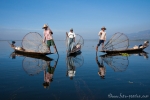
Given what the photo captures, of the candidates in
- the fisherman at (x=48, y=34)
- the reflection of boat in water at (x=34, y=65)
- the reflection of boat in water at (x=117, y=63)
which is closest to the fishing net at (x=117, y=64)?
the reflection of boat in water at (x=117, y=63)

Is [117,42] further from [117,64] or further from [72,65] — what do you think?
[72,65]

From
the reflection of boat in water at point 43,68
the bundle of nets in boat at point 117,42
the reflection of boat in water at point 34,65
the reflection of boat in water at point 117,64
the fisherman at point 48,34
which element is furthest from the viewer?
the bundle of nets in boat at point 117,42

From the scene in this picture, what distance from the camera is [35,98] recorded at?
4.11m

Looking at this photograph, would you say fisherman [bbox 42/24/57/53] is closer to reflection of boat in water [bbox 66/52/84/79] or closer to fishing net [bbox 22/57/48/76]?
reflection of boat in water [bbox 66/52/84/79]

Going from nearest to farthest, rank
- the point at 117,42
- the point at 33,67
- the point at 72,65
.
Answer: the point at 33,67, the point at 72,65, the point at 117,42

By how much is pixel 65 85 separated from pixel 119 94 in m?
1.85

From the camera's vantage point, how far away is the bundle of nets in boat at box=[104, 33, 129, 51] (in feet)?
45.2

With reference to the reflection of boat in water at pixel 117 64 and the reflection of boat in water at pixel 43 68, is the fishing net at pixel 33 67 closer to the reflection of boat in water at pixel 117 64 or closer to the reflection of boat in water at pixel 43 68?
the reflection of boat in water at pixel 43 68

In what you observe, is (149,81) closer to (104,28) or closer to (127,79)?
(127,79)

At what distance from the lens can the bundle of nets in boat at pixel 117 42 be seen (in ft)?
45.2

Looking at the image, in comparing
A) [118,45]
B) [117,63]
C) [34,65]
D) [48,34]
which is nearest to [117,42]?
[118,45]

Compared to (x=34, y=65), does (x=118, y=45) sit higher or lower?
higher

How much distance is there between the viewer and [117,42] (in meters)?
15.0

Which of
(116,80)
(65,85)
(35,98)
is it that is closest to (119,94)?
(116,80)
